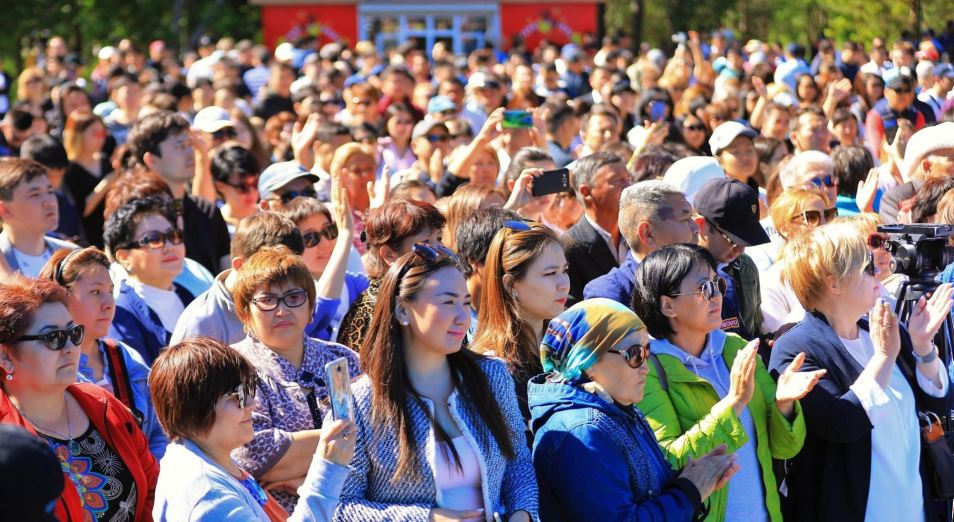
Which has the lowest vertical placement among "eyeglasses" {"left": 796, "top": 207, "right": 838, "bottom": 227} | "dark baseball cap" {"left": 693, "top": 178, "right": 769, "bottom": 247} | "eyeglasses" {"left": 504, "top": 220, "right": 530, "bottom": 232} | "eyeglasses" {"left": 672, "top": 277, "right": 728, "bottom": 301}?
"eyeglasses" {"left": 796, "top": 207, "right": 838, "bottom": 227}

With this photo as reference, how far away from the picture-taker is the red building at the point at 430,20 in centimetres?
3259

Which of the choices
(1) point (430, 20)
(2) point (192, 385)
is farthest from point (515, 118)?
(1) point (430, 20)

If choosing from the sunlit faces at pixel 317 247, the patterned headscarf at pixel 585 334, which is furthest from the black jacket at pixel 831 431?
the sunlit faces at pixel 317 247

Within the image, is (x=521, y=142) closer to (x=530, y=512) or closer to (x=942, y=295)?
(x=942, y=295)

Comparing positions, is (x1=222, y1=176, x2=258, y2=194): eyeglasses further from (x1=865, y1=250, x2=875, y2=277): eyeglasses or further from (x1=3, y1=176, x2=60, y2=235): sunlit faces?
(x1=865, y1=250, x2=875, y2=277): eyeglasses

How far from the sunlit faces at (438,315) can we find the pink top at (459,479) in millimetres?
304

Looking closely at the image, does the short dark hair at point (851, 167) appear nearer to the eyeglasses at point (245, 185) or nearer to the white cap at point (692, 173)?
the white cap at point (692, 173)

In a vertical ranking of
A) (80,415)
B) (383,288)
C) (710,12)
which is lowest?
(710,12)

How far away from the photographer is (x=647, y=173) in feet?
25.3

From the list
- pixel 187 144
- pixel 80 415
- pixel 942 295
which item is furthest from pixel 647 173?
pixel 80 415

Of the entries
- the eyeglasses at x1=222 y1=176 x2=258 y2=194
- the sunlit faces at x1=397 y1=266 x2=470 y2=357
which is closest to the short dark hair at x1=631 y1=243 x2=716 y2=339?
the sunlit faces at x1=397 y1=266 x2=470 y2=357

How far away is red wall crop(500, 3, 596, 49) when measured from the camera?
32750 mm

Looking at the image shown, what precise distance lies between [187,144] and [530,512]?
189 inches

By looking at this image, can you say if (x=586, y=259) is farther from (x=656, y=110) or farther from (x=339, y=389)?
(x=656, y=110)
